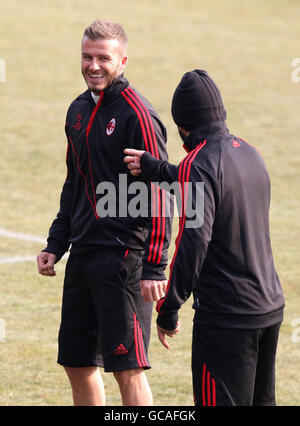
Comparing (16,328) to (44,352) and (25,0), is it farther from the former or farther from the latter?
(25,0)

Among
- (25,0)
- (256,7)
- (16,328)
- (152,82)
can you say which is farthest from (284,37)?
(16,328)

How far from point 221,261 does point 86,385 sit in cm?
139

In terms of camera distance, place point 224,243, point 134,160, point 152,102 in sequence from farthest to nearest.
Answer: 1. point 152,102
2. point 134,160
3. point 224,243

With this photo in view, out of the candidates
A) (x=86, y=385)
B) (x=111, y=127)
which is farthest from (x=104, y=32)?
(x=86, y=385)

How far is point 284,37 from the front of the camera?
21703mm

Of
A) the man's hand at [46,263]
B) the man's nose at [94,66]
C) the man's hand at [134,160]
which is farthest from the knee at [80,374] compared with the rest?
the man's nose at [94,66]

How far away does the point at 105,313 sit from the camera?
4.64 meters

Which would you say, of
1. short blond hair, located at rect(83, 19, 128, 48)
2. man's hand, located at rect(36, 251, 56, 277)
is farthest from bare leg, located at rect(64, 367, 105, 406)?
short blond hair, located at rect(83, 19, 128, 48)

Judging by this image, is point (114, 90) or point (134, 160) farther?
point (114, 90)

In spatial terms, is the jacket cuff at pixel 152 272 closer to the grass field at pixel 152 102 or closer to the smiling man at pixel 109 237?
the smiling man at pixel 109 237

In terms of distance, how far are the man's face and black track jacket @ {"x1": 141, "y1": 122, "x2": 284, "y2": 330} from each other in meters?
0.82

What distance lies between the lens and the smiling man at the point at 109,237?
15.0 ft

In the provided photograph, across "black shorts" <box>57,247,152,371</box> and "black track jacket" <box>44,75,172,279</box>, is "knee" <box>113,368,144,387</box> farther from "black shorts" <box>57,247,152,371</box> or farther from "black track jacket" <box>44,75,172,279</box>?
"black track jacket" <box>44,75,172,279</box>

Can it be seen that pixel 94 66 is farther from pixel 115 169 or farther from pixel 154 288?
pixel 154 288
